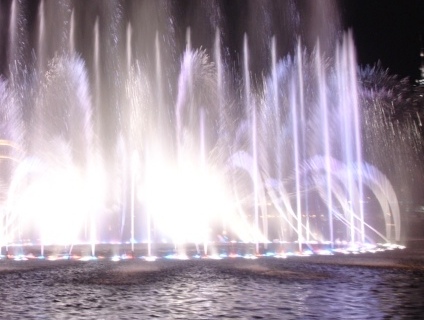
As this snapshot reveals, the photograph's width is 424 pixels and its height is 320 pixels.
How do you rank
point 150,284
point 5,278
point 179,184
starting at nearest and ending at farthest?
1. point 150,284
2. point 5,278
3. point 179,184

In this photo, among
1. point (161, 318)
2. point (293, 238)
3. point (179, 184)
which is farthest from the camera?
point (179, 184)

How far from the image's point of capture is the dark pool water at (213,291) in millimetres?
8633

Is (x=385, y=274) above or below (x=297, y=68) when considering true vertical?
below

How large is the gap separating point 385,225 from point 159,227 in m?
16.6

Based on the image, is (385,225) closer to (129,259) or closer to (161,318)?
(129,259)

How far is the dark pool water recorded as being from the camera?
28.3 ft

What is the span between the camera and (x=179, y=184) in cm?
3575

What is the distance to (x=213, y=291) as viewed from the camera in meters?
11.0

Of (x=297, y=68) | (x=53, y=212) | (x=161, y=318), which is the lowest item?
(x=161, y=318)

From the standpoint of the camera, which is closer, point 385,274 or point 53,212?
point 385,274

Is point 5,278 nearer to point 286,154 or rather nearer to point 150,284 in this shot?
point 150,284

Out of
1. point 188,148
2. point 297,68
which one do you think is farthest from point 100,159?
point 297,68

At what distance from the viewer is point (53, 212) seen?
37.7 metres

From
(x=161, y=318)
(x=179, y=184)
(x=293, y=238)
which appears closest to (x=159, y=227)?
(x=179, y=184)
